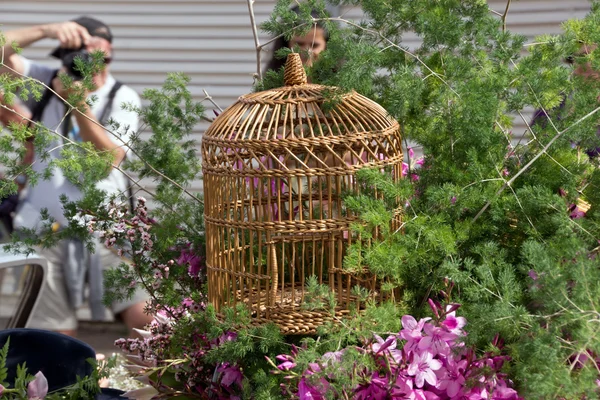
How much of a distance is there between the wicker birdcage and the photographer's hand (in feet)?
8.26

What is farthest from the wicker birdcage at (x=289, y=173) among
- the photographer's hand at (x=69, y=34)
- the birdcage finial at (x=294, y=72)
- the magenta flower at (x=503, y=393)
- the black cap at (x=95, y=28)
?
the photographer's hand at (x=69, y=34)

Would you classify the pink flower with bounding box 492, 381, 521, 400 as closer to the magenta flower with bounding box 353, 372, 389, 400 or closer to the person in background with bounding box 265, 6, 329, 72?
the magenta flower with bounding box 353, 372, 389, 400

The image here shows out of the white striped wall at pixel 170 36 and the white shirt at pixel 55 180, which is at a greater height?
the white striped wall at pixel 170 36

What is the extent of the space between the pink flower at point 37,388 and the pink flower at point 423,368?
65 cm

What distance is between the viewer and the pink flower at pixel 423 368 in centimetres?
106

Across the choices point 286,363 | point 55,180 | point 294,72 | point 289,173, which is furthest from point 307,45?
point 55,180

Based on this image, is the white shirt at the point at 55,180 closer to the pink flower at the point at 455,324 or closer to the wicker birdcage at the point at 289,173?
the wicker birdcage at the point at 289,173

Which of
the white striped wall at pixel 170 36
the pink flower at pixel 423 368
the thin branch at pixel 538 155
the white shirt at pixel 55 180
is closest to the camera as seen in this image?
the pink flower at pixel 423 368

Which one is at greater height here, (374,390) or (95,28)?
(95,28)

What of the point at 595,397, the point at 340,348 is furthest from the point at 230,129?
the point at 595,397

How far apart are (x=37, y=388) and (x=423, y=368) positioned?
68 centimetres

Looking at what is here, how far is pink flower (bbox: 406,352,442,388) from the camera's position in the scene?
3.46 ft

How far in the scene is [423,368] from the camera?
3.50 ft

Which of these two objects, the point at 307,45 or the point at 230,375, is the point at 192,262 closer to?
the point at 230,375
